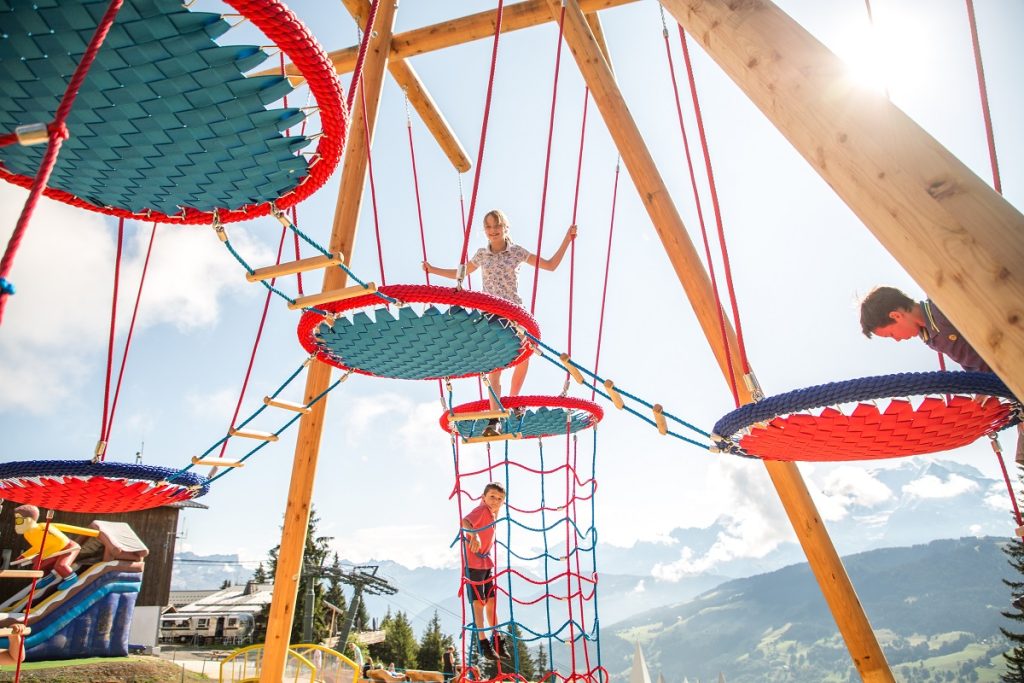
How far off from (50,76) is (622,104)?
11.0 ft

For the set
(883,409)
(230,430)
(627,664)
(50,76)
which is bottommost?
(627,664)

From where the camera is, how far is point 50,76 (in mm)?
1389

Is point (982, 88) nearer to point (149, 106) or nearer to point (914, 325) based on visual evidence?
point (914, 325)

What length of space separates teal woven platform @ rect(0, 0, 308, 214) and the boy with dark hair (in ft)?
7.46

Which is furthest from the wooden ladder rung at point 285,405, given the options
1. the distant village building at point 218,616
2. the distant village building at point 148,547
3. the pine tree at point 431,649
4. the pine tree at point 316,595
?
the distant village building at point 218,616

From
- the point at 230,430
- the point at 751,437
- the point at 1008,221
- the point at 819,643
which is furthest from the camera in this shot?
the point at 819,643

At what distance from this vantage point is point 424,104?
5230 mm

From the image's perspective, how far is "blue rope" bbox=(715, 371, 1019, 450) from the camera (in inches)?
65.7

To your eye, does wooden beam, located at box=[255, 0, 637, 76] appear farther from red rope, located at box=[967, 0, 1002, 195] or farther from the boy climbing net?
red rope, located at box=[967, 0, 1002, 195]

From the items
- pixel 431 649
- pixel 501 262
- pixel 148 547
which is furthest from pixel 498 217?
pixel 431 649

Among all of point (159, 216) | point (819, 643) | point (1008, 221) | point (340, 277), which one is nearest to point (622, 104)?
point (340, 277)

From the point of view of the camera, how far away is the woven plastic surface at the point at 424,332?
2.24 meters

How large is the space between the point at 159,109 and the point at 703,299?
293 cm

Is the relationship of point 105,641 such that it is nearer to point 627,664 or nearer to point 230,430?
point 230,430
